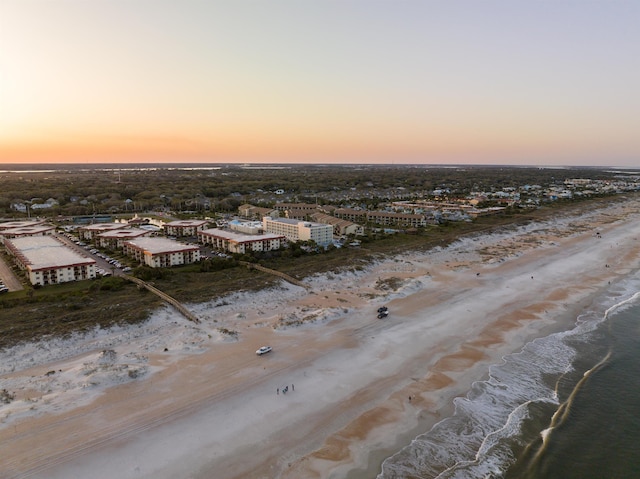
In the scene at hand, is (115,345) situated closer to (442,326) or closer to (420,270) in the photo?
(442,326)

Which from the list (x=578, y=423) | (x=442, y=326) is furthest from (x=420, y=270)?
(x=578, y=423)

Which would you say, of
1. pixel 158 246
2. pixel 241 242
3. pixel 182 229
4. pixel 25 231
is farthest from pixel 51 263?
pixel 25 231

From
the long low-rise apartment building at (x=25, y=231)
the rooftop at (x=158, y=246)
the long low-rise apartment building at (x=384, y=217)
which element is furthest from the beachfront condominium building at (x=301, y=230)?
the long low-rise apartment building at (x=25, y=231)

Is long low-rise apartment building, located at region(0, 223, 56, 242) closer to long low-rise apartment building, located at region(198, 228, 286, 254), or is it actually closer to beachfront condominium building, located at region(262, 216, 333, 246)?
long low-rise apartment building, located at region(198, 228, 286, 254)

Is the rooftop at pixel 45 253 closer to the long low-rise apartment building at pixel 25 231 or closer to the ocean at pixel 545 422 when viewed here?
the long low-rise apartment building at pixel 25 231

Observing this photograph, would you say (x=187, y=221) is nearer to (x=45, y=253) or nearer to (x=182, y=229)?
(x=182, y=229)

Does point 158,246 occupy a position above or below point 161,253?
above
